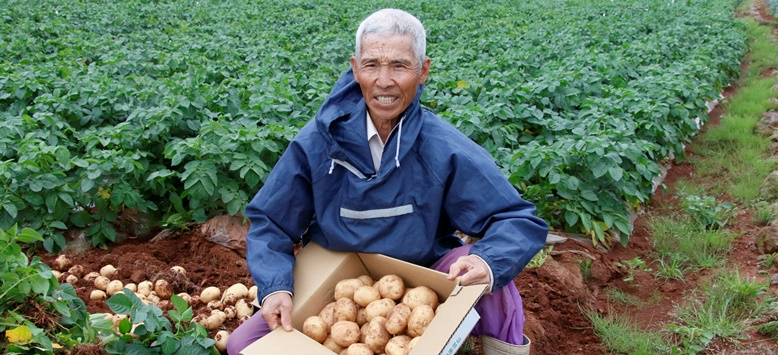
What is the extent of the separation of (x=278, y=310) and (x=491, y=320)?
0.72 m

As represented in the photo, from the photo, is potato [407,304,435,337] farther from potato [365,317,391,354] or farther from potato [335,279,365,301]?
potato [335,279,365,301]

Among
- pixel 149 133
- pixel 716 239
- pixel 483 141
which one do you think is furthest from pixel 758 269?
pixel 149 133

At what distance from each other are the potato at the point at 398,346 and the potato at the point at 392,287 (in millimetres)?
183

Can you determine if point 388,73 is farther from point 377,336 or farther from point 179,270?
point 179,270

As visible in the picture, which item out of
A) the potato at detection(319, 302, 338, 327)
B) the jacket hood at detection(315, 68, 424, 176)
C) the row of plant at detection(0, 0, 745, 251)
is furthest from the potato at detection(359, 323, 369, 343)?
the row of plant at detection(0, 0, 745, 251)

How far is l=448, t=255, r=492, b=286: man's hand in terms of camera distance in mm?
1986

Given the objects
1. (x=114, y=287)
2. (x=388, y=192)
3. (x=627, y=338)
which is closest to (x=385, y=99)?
(x=388, y=192)

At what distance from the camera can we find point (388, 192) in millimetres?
2225

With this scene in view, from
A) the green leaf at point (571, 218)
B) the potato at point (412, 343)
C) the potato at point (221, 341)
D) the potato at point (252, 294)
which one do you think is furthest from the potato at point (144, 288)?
the green leaf at point (571, 218)

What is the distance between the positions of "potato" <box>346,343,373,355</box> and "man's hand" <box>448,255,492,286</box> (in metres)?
0.34

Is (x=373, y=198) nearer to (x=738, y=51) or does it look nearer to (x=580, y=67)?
(x=580, y=67)

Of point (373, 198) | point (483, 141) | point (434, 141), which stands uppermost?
point (434, 141)

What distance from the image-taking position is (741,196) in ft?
15.0

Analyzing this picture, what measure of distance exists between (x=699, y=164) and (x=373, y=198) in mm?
4102
